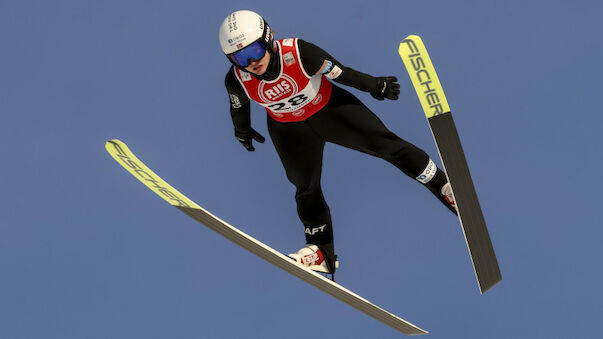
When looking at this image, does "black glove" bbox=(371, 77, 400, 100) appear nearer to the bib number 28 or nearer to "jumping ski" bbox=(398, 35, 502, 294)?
"jumping ski" bbox=(398, 35, 502, 294)

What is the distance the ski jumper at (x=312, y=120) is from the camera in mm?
5867

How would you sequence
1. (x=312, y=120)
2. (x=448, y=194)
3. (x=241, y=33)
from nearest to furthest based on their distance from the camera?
(x=241, y=33) < (x=312, y=120) < (x=448, y=194)

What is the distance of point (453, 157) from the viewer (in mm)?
5883

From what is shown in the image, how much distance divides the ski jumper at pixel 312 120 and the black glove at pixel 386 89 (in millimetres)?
34

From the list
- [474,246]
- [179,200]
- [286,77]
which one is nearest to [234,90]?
[286,77]

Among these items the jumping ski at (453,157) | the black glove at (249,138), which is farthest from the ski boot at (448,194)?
the black glove at (249,138)

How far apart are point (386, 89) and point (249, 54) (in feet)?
2.65

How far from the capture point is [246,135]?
21.1 ft

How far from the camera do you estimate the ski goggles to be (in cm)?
564

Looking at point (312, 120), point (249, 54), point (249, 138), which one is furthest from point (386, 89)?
point (249, 138)

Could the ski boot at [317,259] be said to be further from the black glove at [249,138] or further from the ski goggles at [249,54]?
the ski goggles at [249,54]

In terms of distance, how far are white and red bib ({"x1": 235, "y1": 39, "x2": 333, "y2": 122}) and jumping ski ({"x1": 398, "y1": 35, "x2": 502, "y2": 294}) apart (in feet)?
2.01

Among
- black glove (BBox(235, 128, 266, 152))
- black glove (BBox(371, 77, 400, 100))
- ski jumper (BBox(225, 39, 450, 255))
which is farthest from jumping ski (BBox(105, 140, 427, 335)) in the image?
black glove (BBox(371, 77, 400, 100))

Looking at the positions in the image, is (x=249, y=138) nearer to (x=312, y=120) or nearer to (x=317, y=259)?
(x=312, y=120)
